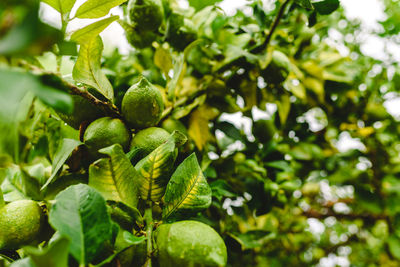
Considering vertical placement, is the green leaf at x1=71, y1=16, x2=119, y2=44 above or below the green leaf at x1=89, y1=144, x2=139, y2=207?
above

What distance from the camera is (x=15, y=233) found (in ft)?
2.19

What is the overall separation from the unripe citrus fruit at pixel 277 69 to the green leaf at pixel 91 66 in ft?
1.98

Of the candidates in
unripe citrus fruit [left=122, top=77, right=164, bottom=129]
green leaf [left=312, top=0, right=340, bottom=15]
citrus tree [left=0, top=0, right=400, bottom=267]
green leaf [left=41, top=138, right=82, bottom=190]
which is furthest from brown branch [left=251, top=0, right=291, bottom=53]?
green leaf [left=41, top=138, right=82, bottom=190]

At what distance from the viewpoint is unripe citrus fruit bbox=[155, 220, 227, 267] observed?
567 mm

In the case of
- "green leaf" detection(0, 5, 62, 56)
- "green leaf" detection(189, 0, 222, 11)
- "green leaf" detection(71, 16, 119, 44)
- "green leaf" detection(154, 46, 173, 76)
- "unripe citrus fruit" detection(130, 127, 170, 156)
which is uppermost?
"green leaf" detection(0, 5, 62, 56)

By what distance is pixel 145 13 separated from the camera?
39.5 inches

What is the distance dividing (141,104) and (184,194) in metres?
0.24

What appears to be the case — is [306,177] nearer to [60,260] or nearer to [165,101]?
[165,101]

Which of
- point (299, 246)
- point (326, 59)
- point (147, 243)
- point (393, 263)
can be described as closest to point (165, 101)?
point (147, 243)

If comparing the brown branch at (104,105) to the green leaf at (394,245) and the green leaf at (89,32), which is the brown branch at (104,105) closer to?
the green leaf at (89,32)

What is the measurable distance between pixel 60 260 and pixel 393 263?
107 inches

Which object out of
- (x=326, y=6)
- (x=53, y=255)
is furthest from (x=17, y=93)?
(x=326, y=6)

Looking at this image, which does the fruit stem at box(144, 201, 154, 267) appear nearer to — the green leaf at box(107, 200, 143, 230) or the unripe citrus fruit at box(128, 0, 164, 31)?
the green leaf at box(107, 200, 143, 230)

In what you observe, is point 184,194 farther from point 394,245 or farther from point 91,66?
point 394,245
